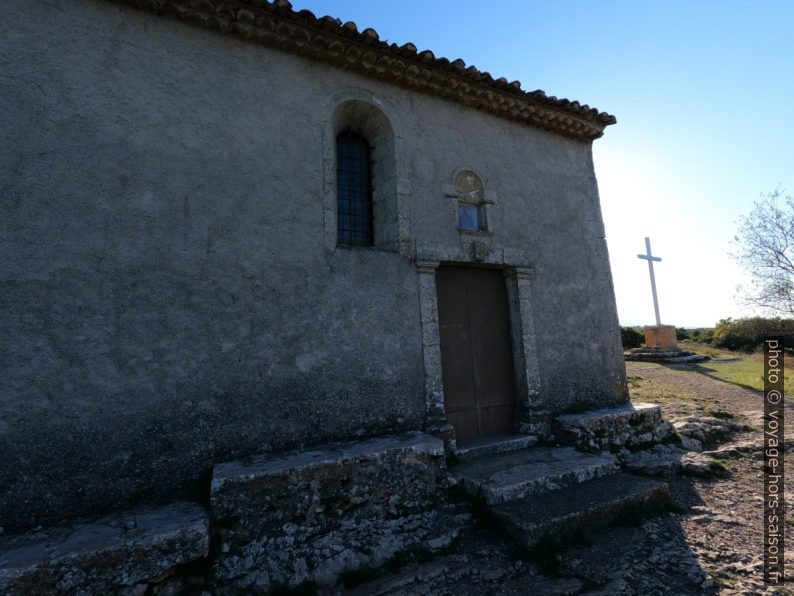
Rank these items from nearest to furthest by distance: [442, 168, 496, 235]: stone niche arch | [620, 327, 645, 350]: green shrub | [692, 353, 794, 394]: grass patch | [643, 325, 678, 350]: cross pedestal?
[442, 168, 496, 235]: stone niche arch
[692, 353, 794, 394]: grass patch
[643, 325, 678, 350]: cross pedestal
[620, 327, 645, 350]: green shrub

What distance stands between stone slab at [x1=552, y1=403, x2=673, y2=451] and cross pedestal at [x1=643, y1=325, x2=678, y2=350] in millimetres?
12525

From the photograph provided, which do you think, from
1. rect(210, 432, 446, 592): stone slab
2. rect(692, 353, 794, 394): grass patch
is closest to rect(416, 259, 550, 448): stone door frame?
rect(210, 432, 446, 592): stone slab

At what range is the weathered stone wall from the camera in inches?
123

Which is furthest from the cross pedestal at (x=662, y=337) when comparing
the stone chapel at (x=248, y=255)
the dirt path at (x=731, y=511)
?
the stone chapel at (x=248, y=255)

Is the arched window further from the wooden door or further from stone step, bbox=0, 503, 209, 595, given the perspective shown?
stone step, bbox=0, 503, 209, 595

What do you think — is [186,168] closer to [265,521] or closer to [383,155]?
[383,155]

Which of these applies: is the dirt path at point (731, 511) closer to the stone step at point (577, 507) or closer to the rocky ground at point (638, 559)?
the rocky ground at point (638, 559)

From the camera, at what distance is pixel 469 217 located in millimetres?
5430

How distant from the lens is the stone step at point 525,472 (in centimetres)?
362

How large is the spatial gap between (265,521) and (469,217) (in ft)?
13.6

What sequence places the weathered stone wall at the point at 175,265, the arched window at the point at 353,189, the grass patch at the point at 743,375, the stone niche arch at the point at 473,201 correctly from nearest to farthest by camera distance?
1. the weathered stone wall at the point at 175,265
2. the arched window at the point at 353,189
3. the stone niche arch at the point at 473,201
4. the grass patch at the point at 743,375

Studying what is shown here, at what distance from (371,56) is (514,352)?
4.09 m

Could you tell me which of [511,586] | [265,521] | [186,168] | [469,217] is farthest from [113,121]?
[511,586]

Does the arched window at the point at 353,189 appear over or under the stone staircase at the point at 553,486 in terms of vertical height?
over
